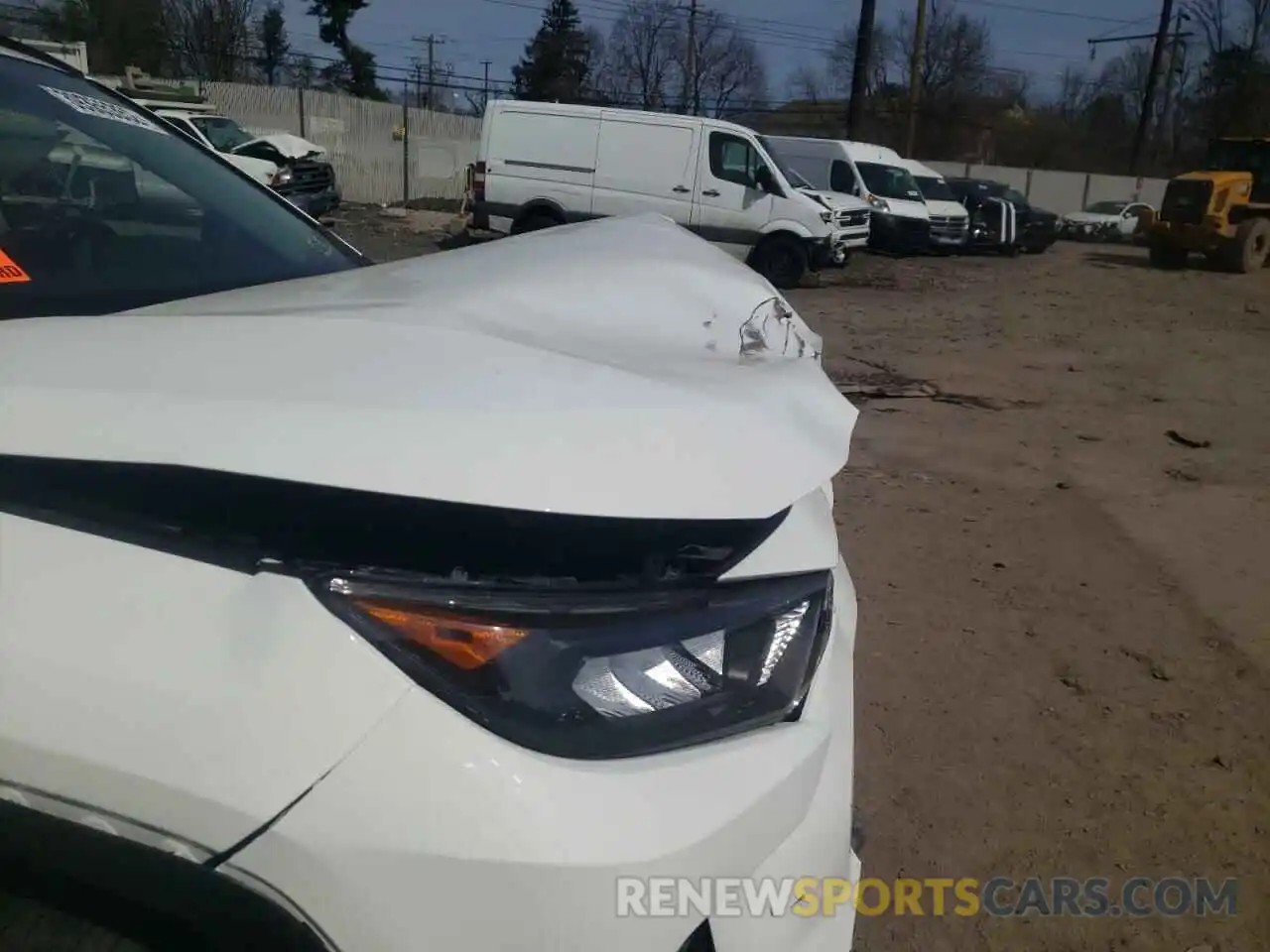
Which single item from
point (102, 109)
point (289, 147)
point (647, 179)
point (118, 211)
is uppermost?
point (289, 147)

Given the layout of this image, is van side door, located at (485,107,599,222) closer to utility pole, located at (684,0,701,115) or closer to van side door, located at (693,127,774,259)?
van side door, located at (693,127,774,259)

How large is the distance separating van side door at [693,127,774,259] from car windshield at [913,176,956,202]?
9.11 metres

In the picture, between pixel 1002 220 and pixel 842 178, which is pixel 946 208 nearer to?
pixel 1002 220

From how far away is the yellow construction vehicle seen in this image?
1934 centimetres

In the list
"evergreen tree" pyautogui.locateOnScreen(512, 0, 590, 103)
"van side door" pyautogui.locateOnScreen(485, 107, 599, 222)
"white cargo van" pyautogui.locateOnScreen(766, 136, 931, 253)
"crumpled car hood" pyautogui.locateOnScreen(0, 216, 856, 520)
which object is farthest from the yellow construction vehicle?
"evergreen tree" pyautogui.locateOnScreen(512, 0, 590, 103)

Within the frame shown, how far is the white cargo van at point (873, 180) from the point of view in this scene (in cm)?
2017

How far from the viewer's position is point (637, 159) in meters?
14.8

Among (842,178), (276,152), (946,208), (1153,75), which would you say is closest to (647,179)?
(842,178)

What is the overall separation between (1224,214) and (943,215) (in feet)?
17.9

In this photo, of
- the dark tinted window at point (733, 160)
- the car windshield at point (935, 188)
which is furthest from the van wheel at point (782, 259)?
the car windshield at point (935, 188)

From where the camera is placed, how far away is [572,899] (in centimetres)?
99

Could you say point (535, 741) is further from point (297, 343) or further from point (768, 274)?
point (768, 274)

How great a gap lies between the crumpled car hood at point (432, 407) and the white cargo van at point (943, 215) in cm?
2180

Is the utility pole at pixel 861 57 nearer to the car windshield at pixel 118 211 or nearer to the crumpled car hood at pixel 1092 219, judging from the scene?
the crumpled car hood at pixel 1092 219
